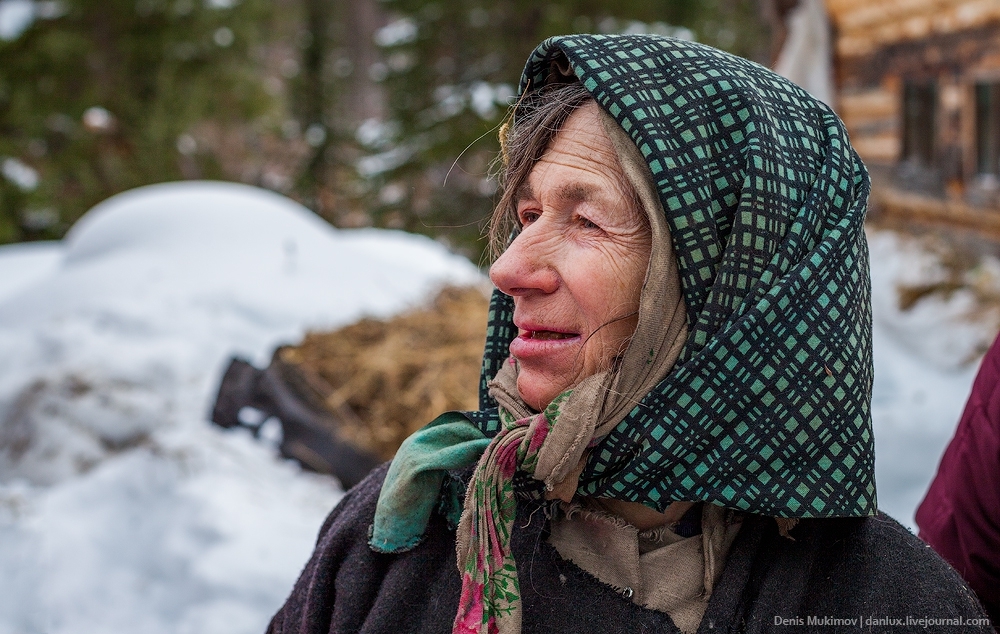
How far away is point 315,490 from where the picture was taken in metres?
3.98

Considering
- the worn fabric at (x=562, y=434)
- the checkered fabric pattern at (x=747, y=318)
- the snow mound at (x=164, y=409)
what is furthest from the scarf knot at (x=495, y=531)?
the snow mound at (x=164, y=409)

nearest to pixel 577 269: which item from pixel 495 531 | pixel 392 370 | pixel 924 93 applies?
pixel 495 531

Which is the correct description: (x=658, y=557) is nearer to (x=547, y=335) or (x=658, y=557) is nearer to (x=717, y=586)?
(x=717, y=586)

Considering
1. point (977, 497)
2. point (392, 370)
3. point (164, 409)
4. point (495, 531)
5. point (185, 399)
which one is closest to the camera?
point (495, 531)

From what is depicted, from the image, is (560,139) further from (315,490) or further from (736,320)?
(315,490)

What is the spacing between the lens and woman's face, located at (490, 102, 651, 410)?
1.23 meters

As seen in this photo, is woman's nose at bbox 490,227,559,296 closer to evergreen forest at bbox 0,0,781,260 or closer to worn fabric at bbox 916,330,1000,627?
worn fabric at bbox 916,330,1000,627

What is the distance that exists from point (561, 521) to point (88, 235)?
6787 mm

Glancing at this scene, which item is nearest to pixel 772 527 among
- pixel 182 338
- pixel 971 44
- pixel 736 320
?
pixel 736 320

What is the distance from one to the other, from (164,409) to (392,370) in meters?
1.44

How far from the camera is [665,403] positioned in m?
1.14

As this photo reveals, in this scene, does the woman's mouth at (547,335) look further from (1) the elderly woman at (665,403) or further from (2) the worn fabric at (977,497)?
(2) the worn fabric at (977,497)

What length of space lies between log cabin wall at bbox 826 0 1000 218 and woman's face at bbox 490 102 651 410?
235 inches

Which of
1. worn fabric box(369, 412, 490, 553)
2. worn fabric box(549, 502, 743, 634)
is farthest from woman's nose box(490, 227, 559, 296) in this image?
worn fabric box(549, 502, 743, 634)
